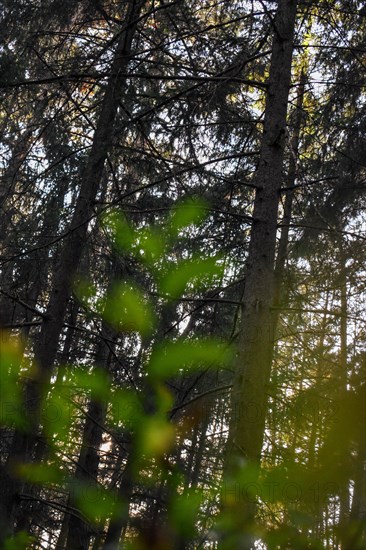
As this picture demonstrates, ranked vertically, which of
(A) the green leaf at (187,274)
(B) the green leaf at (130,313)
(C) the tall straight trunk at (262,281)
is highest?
(C) the tall straight trunk at (262,281)

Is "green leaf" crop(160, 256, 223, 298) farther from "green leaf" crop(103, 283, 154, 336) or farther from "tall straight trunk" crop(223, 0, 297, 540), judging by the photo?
"tall straight trunk" crop(223, 0, 297, 540)

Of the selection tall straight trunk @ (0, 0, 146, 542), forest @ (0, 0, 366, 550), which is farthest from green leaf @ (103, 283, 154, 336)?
tall straight trunk @ (0, 0, 146, 542)

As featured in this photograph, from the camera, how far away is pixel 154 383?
1838 mm

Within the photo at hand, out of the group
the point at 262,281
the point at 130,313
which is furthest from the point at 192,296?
the point at 130,313

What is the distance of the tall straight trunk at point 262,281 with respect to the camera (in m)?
3.64

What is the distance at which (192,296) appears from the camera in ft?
16.8

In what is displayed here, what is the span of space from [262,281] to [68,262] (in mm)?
2094

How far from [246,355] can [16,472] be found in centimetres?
207

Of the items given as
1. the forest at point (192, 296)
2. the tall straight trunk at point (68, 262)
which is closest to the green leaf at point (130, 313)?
the forest at point (192, 296)

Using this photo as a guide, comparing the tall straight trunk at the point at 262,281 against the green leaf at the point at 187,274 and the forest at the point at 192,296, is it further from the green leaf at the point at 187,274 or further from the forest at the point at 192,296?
the green leaf at the point at 187,274

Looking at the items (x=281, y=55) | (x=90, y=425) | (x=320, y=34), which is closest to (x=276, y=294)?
(x=281, y=55)

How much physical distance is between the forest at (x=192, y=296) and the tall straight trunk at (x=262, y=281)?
0.01m

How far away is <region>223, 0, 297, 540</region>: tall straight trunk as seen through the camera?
364 centimetres

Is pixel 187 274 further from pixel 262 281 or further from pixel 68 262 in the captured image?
pixel 68 262
